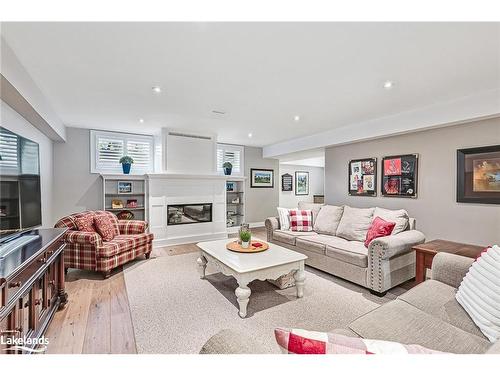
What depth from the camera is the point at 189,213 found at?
16.9 ft

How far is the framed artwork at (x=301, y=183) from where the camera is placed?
8617mm

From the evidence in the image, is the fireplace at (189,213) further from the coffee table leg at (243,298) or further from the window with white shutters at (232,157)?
the coffee table leg at (243,298)

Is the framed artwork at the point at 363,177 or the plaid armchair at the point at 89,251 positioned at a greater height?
the framed artwork at the point at 363,177

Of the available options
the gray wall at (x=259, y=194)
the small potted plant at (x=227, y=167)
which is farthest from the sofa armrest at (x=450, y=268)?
the gray wall at (x=259, y=194)

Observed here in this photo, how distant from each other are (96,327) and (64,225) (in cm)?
174

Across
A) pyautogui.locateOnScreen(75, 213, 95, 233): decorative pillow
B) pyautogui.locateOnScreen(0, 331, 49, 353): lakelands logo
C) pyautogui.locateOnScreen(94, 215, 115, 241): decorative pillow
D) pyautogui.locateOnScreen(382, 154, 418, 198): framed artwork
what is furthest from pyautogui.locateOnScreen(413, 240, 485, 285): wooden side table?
pyautogui.locateOnScreen(75, 213, 95, 233): decorative pillow

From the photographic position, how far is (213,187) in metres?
5.41

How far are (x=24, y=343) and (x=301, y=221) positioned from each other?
3516mm

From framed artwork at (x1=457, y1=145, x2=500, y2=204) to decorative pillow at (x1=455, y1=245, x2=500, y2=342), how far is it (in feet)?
6.38

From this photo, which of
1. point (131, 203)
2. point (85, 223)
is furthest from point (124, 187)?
point (85, 223)

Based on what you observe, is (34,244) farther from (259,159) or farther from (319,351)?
(259,159)

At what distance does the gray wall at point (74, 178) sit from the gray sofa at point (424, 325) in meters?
4.99
